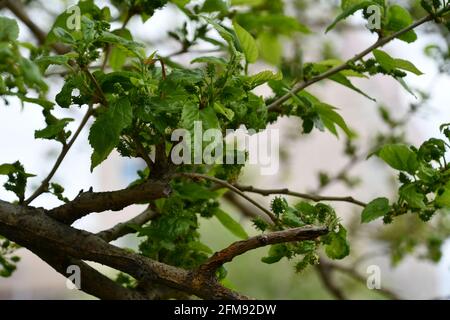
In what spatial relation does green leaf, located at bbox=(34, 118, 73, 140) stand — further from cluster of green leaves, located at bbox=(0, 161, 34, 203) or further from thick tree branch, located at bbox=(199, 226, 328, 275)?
thick tree branch, located at bbox=(199, 226, 328, 275)

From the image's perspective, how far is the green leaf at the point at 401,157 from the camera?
0.52 meters

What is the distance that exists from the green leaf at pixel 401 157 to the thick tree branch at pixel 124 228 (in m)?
0.20

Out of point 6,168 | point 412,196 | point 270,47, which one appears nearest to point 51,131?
point 6,168

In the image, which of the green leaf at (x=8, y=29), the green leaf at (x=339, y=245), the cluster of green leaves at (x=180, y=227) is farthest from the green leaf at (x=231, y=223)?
the green leaf at (x=8, y=29)

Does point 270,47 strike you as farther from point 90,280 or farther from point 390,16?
point 90,280

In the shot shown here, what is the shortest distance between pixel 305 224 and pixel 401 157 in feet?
0.32

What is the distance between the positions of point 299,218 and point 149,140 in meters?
0.12

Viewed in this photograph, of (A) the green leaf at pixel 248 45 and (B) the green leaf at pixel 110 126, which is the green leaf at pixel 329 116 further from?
(B) the green leaf at pixel 110 126

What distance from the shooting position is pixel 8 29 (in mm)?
378

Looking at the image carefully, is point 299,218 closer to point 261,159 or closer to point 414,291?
point 261,159

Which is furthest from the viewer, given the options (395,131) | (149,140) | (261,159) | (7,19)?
(395,131)

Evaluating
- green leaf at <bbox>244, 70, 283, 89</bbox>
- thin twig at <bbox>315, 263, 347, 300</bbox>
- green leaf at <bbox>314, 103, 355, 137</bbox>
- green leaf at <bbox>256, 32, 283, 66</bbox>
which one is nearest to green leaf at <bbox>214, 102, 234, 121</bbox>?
green leaf at <bbox>244, 70, 283, 89</bbox>

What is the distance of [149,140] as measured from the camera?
0.50m
